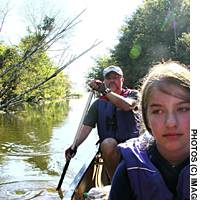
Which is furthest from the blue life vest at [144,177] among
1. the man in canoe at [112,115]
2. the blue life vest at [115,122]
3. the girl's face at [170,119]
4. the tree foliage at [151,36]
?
the tree foliage at [151,36]

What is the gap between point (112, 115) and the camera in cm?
357

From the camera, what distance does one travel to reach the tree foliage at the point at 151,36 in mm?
25516

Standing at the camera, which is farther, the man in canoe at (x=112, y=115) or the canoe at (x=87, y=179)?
the man in canoe at (x=112, y=115)

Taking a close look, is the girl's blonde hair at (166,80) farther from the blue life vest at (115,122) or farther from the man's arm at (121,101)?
the blue life vest at (115,122)

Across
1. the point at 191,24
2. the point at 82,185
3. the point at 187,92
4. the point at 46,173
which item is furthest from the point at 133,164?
the point at 46,173

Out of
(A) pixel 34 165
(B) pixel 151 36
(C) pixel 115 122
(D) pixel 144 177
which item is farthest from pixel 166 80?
(B) pixel 151 36

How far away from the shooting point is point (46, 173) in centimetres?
654

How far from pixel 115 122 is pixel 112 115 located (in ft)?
0.25

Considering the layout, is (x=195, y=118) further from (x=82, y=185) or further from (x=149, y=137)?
(x=82, y=185)

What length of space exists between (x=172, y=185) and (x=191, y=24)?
1.81 feet

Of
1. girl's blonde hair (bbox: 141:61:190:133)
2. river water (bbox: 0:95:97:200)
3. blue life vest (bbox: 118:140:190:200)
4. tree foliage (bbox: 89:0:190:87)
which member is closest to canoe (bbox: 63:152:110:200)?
river water (bbox: 0:95:97:200)

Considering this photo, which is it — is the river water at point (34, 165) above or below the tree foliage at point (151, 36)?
below

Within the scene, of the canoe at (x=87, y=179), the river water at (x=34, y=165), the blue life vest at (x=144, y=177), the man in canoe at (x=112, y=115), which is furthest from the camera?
the river water at (x=34, y=165)

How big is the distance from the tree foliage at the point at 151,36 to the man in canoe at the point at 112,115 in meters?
20.8
